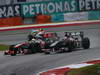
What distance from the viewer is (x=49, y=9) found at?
28938 mm

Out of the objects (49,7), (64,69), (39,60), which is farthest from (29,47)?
(49,7)

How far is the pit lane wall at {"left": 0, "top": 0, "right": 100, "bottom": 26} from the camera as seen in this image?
92.0 feet

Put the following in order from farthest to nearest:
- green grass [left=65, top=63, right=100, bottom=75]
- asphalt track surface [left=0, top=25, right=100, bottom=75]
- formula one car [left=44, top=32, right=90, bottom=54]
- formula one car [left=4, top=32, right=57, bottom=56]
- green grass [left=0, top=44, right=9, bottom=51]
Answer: green grass [left=0, top=44, right=9, bottom=51] → formula one car [left=4, top=32, right=57, bottom=56] → formula one car [left=44, top=32, right=90, bottom=54] → asphalt track surface [left=0, top=25, right=100, bottom=75] → green grass [left=65, top=63, right=100, bottom=75]

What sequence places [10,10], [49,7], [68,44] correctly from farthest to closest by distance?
[49,7], [10,10], [68,44]

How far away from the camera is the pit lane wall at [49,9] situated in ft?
92.0

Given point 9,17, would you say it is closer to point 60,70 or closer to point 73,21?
point 73,21

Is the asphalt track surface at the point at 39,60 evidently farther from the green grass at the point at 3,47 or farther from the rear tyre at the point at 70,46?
the green grass at the point at 3,47

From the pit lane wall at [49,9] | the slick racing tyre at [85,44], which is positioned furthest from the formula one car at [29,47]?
the pit lane wall at [49,9]

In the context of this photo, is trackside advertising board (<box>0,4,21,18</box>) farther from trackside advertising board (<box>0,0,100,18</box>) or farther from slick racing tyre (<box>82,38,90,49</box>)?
slick racing tyre (<box>82,38,90,49</box>)

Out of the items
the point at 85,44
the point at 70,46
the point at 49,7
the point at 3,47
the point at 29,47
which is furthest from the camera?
the point at 49,7

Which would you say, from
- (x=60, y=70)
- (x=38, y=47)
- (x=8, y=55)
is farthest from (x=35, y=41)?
(x=60, y=70)

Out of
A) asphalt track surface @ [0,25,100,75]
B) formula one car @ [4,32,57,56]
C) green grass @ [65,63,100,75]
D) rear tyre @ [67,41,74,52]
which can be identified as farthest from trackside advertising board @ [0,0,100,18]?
green grass @ [65,63,100,75]

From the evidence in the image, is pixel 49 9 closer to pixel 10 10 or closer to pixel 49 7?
pixel 49 7

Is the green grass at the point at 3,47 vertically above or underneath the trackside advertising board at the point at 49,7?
underneath
